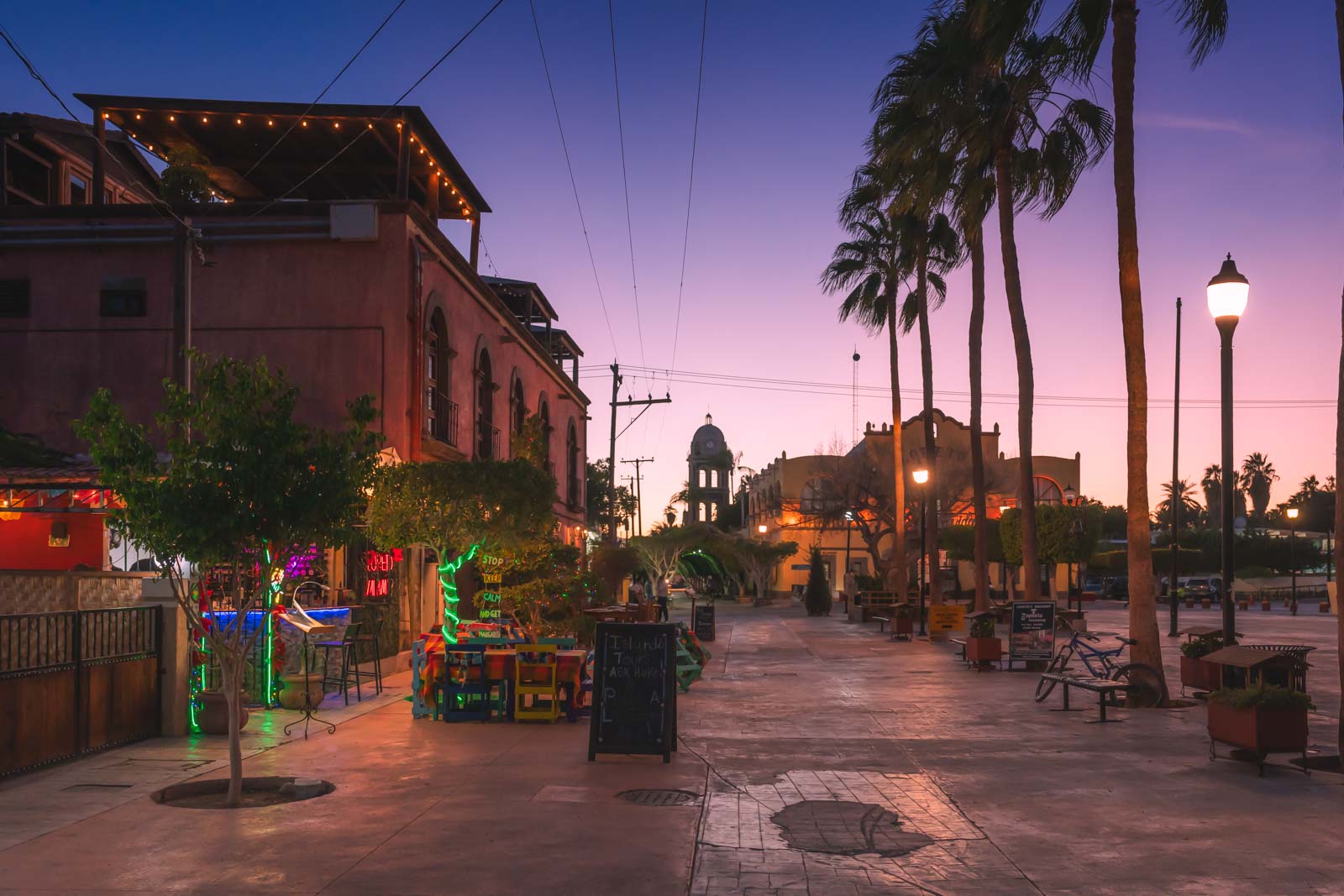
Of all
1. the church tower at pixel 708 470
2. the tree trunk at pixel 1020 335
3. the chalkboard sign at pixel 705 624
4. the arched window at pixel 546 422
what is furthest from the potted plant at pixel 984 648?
the church tower at pixel 708 470

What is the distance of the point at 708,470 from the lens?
13450 cm

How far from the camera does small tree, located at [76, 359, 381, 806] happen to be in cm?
884

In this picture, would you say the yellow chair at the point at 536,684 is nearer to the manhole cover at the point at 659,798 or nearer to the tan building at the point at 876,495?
the manhole cover at the point at 659,798

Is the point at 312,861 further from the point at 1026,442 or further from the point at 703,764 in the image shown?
the point at 1026,442

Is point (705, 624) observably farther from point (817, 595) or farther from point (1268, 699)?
point (1268, 699)

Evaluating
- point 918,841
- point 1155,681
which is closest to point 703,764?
point 918,841

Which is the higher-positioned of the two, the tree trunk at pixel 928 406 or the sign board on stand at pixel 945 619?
the tree trunk at pixel 928 406

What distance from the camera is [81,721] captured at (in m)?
11.0

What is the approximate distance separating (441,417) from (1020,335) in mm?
Answer: 12500

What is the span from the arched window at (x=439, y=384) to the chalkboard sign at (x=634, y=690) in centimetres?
1375

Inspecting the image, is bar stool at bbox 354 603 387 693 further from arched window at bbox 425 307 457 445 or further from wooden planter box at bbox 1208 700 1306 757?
wooden planter box at bbox 1208 700 1306 757

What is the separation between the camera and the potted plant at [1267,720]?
33.2 feet

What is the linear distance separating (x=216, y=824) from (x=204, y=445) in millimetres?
2844

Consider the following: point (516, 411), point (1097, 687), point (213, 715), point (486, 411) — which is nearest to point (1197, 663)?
point (1097, 687)
